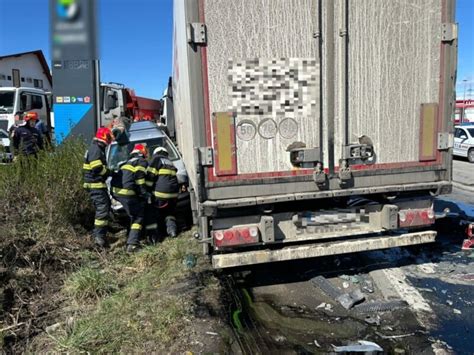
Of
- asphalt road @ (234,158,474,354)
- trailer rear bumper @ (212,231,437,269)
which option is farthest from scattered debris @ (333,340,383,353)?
trailer rear bumper @ (212,231,437,269)

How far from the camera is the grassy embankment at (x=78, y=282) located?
10.6 feet

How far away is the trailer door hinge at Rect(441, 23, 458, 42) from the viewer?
3.73m

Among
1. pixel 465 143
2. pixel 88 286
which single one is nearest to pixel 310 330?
pixel 88 286

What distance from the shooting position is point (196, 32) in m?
3.33

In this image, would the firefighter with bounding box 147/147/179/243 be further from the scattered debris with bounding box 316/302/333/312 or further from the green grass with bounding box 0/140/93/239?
the scattered debris with bounding box 316/302/333/312

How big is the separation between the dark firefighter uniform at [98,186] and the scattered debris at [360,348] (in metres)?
3.61

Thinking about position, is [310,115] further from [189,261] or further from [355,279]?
[189,261]

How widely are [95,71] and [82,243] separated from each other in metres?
7.01

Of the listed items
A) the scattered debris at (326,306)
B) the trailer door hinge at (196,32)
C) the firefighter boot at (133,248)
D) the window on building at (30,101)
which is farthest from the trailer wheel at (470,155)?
the window on building at (30,101)

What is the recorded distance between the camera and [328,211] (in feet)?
13.0

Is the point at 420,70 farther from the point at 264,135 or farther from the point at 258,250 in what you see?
the point at 258,250

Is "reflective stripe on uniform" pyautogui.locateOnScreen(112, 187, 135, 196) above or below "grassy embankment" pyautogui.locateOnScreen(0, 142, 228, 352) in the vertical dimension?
above

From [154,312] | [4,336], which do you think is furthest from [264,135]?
[4,336]

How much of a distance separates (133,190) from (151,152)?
83.1 inches
